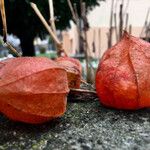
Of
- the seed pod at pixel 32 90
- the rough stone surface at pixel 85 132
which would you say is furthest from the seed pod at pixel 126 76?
the seed pod at pixel 32 90

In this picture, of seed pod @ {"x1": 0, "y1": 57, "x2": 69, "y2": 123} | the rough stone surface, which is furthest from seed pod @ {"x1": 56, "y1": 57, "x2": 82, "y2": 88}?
seed pod @ {"x1": 0, "y1": 57, "x2": 69, "y2": 123}

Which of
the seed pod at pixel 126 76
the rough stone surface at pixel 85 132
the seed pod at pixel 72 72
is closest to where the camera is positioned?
the rough stone surface at pixel 85 132

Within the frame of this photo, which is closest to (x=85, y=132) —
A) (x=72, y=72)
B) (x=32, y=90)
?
(x=32, y=90)

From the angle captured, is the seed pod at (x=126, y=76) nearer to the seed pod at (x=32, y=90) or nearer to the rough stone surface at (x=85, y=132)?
the rough stone surface at (x=85, y=132)

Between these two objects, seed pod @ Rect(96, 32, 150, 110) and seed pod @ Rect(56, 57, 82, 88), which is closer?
seed pod @ Rect(96, 32, 150, 110)

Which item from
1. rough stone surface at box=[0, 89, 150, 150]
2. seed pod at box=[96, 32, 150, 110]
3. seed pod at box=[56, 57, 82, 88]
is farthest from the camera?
seed pod at box=[56, 57, 82, 88]

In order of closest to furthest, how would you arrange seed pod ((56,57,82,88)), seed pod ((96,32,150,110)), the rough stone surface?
the rough stone surface
seed pod ((96,32,150,110))
seed pod ((56,57,82,88))

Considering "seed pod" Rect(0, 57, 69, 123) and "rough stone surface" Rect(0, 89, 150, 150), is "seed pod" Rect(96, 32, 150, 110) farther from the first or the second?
"seed pod" Rect(0, 57, 69, 123)
